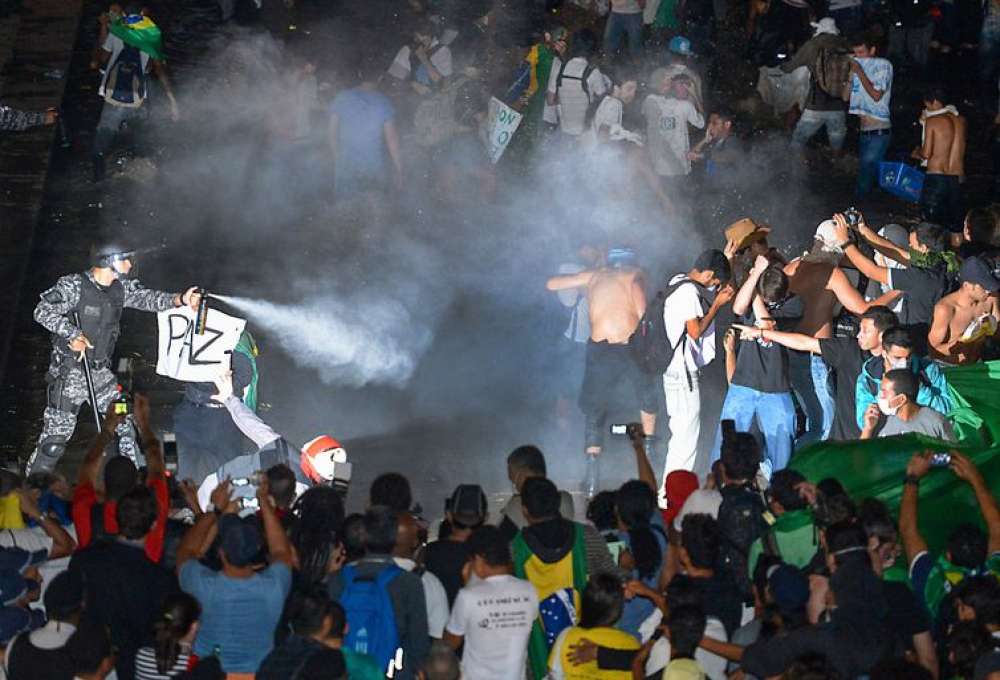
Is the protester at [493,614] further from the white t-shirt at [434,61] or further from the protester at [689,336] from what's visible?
the white t-shirt at [434,61]

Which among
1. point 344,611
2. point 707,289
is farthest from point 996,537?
point 707,289

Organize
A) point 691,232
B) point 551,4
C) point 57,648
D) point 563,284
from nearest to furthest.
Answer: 1. point 57,648
2. point 563,284
3. point 691,232
4. point 551,4

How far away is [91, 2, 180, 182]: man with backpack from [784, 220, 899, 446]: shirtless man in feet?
23.8

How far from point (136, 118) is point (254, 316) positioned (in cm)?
383

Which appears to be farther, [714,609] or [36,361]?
[36,361]

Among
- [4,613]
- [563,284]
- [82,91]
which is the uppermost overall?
[4,613]

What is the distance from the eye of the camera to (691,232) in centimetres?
1583

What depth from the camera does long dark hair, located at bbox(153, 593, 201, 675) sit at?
6.52m

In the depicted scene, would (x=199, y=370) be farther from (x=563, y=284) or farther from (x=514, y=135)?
(x=514, y=135)

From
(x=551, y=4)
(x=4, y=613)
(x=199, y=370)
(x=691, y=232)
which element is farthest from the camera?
(x=551, y=4)

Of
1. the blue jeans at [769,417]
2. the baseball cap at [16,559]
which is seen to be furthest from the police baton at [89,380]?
the blue jeans at [769,417]

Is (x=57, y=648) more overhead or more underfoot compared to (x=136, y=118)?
more overhead

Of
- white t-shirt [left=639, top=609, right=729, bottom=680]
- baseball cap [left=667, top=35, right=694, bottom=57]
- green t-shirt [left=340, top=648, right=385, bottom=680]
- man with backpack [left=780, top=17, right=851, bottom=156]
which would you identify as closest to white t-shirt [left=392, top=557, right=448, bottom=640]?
green t-shirt [left=340, top=648, right=385, bottom=680]

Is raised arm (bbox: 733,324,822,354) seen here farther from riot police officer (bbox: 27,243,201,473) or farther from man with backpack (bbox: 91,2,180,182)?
man with backpack (bbox: 91,2,180,182)
